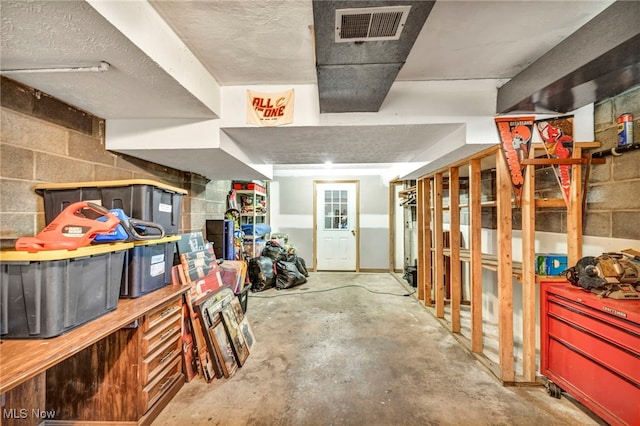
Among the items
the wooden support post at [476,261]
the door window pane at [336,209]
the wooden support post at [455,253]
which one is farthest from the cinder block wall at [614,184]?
the door window pane at [336,209]

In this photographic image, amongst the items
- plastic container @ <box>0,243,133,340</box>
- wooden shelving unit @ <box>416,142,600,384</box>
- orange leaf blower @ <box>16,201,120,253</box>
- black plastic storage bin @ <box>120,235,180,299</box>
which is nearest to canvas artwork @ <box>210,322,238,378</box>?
black plastic storage bin @ <box>120,235,180,299</box>

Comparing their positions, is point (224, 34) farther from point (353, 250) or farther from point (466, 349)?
point (353, 250)

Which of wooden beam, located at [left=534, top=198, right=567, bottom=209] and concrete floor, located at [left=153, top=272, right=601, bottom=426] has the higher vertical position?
wooden beam, located at [left=534, top=198, right=567, bottom=209]

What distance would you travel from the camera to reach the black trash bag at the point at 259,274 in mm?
4285

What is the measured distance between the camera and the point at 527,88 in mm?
1618

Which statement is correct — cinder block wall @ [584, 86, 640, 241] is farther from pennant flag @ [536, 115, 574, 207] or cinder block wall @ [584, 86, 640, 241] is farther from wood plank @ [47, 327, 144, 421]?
wood plank @ [47, 327, 144, 421]

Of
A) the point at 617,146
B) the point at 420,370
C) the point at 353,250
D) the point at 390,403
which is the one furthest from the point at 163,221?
the point at 353,250

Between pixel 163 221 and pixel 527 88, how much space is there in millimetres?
2538

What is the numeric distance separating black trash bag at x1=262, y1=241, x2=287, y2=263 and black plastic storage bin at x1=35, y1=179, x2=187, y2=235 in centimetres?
299

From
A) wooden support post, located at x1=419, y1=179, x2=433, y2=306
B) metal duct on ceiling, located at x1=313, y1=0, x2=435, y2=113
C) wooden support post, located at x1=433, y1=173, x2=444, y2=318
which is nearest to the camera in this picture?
metal duct on ceiling, located at x1=313, y1=0, x2=435, y2=113

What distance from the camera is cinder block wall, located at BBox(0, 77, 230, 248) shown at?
1.35 meters

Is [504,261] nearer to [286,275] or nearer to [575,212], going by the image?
[575,212]

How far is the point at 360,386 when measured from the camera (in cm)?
193

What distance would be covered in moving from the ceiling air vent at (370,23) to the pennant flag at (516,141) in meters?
1.26
